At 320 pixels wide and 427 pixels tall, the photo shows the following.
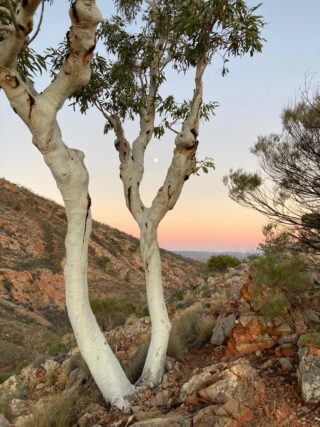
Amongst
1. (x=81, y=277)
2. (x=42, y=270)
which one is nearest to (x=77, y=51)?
(x=81, y=277)

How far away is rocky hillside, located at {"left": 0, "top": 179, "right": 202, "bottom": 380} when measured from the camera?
1730 cm

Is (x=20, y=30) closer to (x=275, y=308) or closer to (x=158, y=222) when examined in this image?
(x=158, y=222)

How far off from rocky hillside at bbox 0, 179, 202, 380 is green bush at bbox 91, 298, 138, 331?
2332mm

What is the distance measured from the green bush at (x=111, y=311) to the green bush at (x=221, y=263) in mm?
7884

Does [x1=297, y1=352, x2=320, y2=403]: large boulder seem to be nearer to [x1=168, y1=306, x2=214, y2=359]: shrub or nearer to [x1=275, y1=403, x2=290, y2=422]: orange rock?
[x1=275, y1=403, x2=290, y2=422]: orange rock

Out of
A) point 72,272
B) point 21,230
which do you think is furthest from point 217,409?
point 21,230

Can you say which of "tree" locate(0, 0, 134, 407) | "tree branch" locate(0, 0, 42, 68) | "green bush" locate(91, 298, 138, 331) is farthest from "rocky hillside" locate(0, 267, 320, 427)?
"tree branch" locate(0, 0, 42, 68)

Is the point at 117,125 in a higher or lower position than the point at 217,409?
higher

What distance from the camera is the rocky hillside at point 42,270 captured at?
56.7ft

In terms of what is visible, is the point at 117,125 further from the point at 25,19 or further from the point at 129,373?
the point at 129,373

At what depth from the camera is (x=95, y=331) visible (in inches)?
242

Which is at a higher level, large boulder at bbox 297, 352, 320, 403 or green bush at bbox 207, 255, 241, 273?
green bush at bbox 207, 255, 241, 273

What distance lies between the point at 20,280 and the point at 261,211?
1639 cm

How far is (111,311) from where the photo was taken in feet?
52.8
